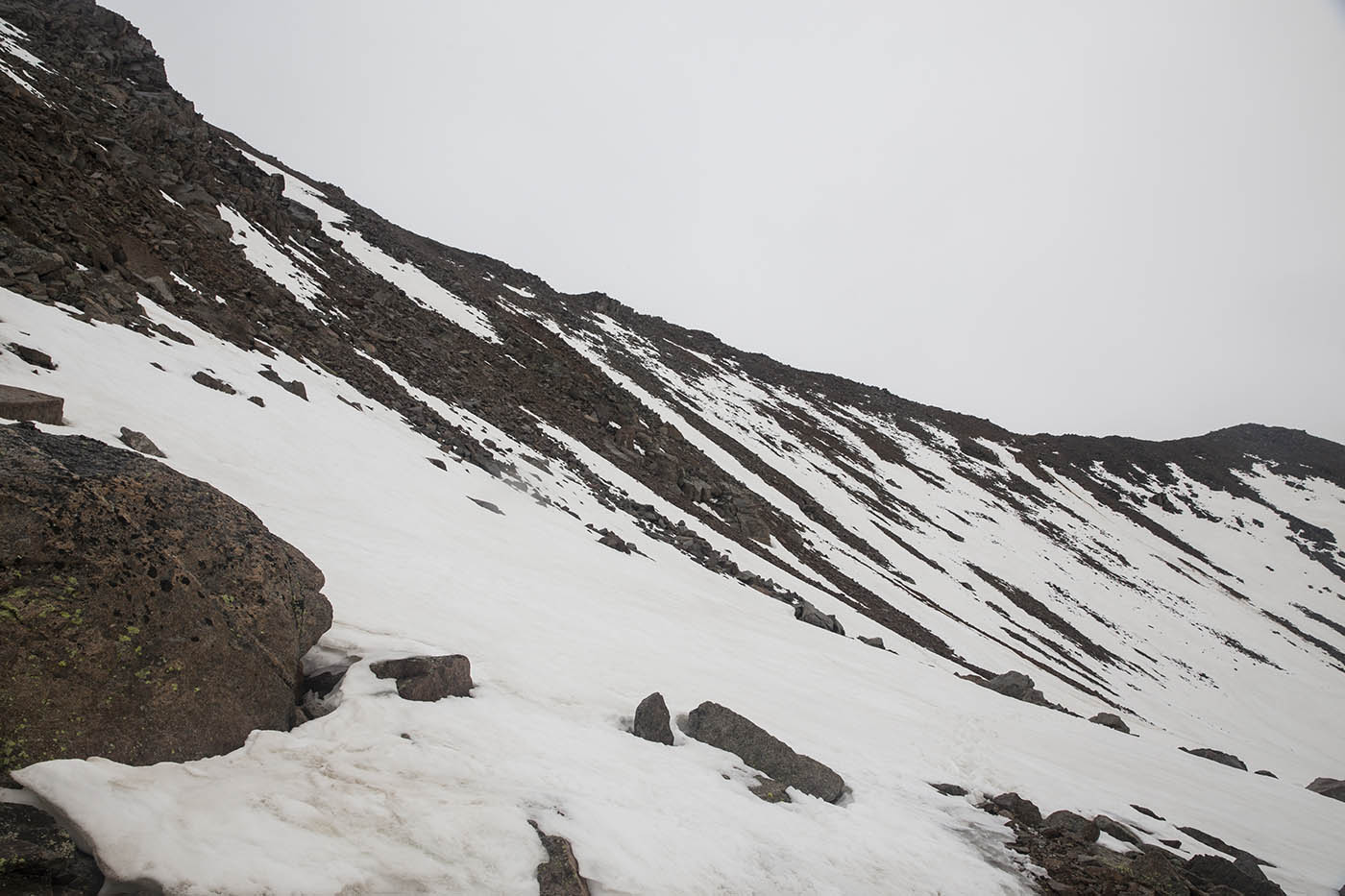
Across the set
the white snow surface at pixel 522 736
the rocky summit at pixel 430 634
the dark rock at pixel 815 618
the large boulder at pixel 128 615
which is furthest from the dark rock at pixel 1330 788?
the large boulder at pixel 128 615

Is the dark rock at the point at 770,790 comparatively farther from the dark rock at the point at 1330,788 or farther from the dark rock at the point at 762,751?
the dark rock at the point at 1330,788

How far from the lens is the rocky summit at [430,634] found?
12.0 feet

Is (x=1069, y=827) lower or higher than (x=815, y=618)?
higher

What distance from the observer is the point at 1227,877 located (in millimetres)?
7262

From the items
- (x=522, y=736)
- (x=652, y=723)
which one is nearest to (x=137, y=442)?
(x=522, y=736)

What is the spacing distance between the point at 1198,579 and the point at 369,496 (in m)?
67.0

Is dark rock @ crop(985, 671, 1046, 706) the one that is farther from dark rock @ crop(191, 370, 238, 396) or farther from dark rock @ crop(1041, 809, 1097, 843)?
dark rock @ crop(191, 370, 238, 396)

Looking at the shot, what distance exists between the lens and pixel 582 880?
3967mm

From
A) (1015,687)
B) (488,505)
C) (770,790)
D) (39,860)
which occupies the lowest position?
(1015,687)

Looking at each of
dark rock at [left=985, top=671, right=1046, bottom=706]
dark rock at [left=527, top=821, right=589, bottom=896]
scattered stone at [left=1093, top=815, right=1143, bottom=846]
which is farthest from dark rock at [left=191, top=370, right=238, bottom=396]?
dark rock at [left=985, top=671, right=1046, bottom=706]

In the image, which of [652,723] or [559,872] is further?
[652,723]

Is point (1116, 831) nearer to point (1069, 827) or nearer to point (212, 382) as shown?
point (1069, 827)

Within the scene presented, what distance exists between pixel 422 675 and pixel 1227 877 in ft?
31.3

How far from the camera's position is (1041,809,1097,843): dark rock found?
7.08 meters
